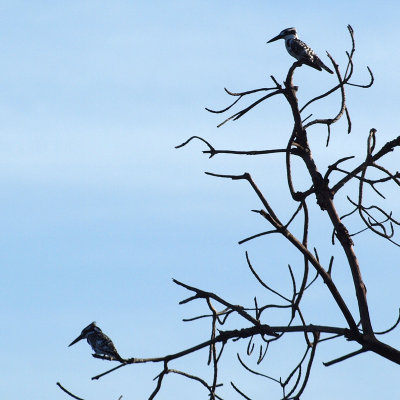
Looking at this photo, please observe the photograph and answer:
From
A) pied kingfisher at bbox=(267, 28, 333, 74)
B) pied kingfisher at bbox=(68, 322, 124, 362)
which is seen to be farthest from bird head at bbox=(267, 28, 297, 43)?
pied kingfisher at bbox=(68, 322, 124, 362)

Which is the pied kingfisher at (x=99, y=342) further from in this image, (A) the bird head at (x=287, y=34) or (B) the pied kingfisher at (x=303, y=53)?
(A) the bird head at (x=287, y=34)

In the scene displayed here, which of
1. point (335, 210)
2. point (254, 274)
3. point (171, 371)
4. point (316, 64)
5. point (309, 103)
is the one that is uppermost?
point (316, 64)

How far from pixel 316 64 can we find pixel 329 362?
10.5m

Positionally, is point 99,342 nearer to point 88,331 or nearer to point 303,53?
point 88,331

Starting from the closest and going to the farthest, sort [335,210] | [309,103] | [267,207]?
[267,207] < [335,210] < [309,103]

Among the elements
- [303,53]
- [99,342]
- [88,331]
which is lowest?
[99,342]

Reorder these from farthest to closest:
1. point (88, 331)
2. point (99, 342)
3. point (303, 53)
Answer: point (88, 331) → point (99, 342) → point (303, 53)

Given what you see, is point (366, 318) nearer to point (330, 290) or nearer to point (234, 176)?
point (330, 290)

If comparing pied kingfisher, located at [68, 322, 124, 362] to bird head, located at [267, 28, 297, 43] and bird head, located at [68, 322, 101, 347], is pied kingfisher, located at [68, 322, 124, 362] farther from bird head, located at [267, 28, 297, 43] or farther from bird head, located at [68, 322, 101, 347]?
bird head, located at [267, 28, 297, 43]

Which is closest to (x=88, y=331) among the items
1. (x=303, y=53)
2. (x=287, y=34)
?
(x=303, y=53)

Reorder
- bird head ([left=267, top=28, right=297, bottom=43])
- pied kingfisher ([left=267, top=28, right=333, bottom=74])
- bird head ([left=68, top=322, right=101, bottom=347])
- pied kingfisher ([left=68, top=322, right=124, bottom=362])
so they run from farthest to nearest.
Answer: bird head ([left=68, top=322, right=101, bottom=347])
bird head ([left=267, top=28, right=297, bottom=43])
pied kingfisher ([left=68, top=322, right=124, bottom=362])
pied kingfisher ([left=267, top=28, right=333, bottom=74])

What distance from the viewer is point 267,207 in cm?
493

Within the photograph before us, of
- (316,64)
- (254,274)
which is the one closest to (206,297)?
Answer: (254,274)

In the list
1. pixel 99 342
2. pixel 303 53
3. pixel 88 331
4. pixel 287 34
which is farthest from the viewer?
pixel 88 331
